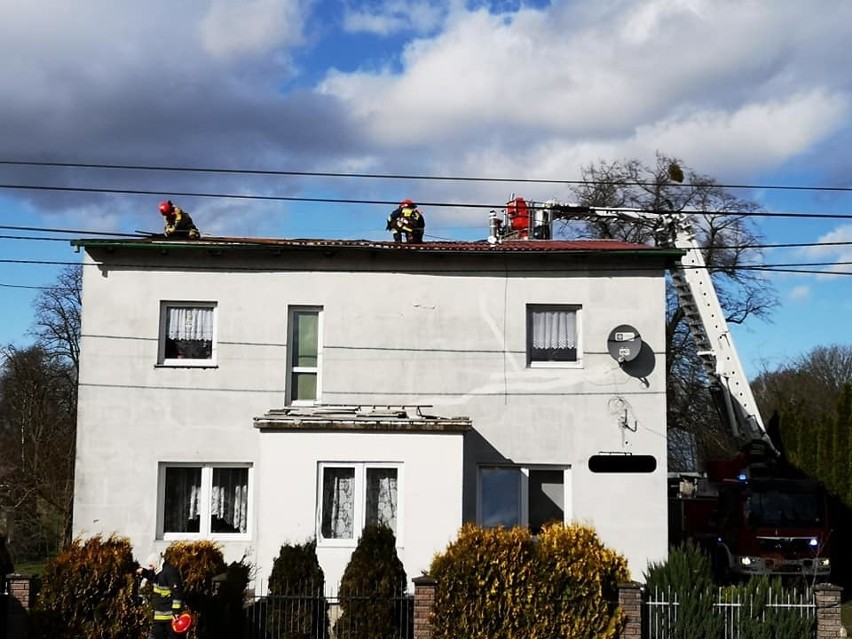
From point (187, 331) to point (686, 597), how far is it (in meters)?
10.6

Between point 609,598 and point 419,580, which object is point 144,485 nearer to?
point 419,580

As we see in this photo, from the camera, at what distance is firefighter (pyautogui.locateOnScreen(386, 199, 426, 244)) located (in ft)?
69.5

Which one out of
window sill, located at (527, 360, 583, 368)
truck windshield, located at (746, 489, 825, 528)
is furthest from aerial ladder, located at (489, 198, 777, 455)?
window sill, located at (527, 360, 583, 368)

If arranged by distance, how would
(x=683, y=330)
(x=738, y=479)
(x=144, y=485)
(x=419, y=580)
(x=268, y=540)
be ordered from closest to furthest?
(x=419, y=580)
(x=268, y=540)
(x=144, y=485)
(x=738, y=479)
(x=683, y=330)

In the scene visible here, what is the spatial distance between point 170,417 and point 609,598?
9222 mm

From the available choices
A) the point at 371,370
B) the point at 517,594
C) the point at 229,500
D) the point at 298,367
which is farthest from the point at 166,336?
the point at 517,594

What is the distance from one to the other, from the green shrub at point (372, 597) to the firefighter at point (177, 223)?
872 cm

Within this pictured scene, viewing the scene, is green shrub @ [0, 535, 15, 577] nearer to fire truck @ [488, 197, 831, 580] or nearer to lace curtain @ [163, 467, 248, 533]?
lace curtain @ [163, 467, 248, 533]

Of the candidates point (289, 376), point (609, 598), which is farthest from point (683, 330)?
point (609, 598)

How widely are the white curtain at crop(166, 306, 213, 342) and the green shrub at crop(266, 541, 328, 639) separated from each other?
6.38 meters

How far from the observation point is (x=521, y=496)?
19344 mm

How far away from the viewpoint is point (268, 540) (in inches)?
696

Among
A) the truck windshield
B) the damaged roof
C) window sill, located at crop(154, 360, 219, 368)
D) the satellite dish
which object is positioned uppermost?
the damaged roof

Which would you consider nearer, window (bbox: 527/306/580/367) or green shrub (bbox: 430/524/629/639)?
green shrub (bbox: 430/524/629/639)
